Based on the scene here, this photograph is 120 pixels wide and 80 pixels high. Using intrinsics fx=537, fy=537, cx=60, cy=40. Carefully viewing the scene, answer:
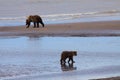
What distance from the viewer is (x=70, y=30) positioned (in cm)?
2302

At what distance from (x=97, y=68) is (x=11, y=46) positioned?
590cm

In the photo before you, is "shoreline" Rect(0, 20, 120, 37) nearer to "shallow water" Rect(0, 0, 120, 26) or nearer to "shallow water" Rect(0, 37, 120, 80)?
"shallow water" Rect(0, 37, 120, 80)

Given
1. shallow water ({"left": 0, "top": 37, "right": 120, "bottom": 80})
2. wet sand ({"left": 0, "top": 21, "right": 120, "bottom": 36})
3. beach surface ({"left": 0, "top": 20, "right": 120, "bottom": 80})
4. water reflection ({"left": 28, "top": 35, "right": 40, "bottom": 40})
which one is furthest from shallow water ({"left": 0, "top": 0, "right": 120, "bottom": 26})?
shallow water ({"left": 0, "top": 37, "right": 120, "bottom": 80})

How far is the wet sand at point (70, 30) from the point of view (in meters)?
21.4

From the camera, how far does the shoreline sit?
2136 centimetres

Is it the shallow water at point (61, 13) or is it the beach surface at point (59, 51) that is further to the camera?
the shallow water at point (61, 13)

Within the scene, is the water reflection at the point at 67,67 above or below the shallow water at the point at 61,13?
above

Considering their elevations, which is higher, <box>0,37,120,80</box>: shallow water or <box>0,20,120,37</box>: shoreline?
<box>0,37,120,80</box>: shallow water

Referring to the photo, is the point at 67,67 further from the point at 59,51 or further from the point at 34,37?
the point at 34,37

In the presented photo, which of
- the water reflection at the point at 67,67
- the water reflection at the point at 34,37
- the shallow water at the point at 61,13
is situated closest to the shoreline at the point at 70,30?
the water reflection at the point at 34,37

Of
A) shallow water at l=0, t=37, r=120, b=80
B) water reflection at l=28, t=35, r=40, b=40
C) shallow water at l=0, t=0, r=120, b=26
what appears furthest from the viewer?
shallow water at l=0, t=0, r=120, b=26

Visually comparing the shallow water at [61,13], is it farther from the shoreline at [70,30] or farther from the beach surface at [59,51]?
the beach surface at [59,51]

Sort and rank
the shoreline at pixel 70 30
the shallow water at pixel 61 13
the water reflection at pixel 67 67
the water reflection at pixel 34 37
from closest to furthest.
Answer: the water reflection at pixel 67 67 < the water reflection at pixel 34 37 < the shoreline at pixel 70 30 < the shallow water at pixel 61 13

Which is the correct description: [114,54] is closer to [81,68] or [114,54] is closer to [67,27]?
[81,68]
